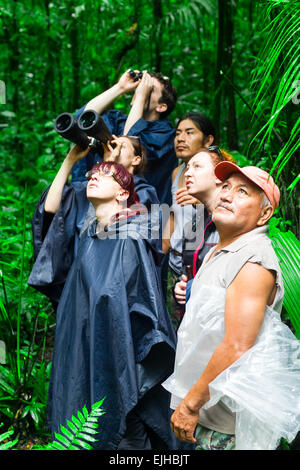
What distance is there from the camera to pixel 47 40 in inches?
210

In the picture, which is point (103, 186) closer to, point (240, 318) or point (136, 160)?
point (136, 160)

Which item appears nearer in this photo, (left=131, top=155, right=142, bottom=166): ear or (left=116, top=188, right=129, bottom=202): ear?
(left=116, top=188, right=129, bottom=202): ear

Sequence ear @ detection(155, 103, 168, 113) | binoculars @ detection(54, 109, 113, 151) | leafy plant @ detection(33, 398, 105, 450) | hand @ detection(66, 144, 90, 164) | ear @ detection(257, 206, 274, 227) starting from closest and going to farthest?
leafy plant @ detection(33, 398, 105, 450) < ear @ detection(257, 206, 274, 227) < binoculars @ detection(54, 109, 113, 151) < hand @ detection(66, 144, 90, 164) < ear @ detection(155, 103, 168, 113)

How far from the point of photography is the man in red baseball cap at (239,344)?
135 cm

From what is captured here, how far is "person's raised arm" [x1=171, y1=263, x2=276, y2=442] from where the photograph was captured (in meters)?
1.38

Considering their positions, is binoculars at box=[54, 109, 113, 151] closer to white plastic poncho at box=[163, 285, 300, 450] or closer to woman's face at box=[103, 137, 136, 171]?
woman's face at box=[103, 137, 136, 171]

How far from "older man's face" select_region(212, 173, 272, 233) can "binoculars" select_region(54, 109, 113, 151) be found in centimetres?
101

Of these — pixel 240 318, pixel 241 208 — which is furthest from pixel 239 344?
pixel 241 208

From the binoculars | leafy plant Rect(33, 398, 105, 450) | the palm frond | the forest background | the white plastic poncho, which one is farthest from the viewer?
the forest background

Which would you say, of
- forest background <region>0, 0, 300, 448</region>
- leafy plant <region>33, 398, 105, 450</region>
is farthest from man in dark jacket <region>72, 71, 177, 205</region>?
leafy plant <region>33, 398, 105, 450</region>

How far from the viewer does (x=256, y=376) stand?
1363mm

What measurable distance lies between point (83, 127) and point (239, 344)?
144 cm

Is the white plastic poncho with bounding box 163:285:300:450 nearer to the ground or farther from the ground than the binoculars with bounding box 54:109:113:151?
nearer to the ground
